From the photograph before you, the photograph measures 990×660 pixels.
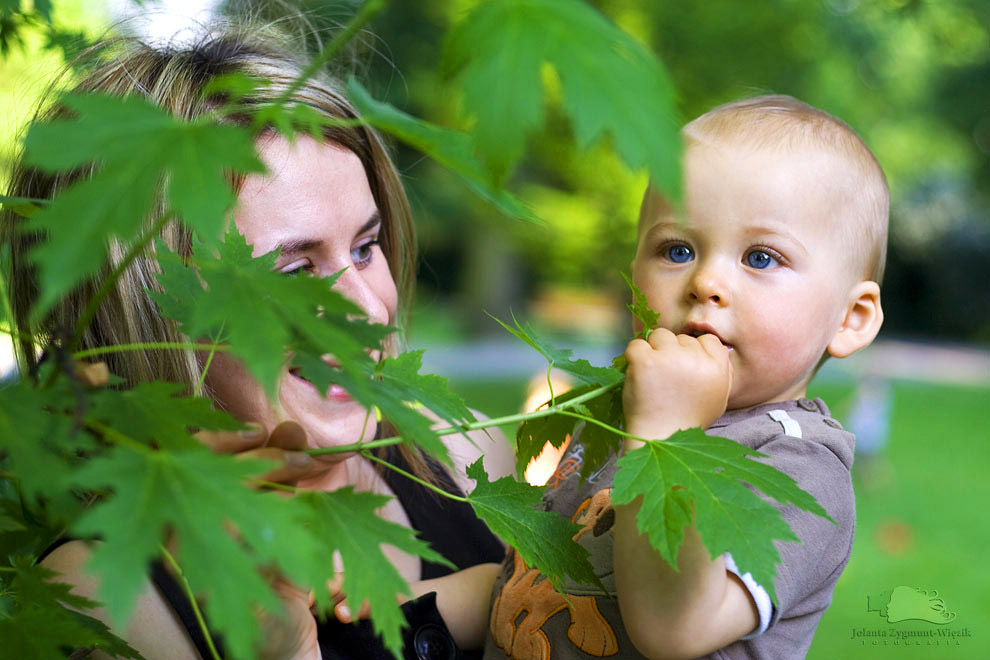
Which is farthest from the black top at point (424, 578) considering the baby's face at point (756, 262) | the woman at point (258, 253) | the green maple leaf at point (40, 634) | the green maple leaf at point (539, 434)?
the baby's face at point (756, 262)

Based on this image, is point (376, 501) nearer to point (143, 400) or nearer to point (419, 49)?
point (143, 400)

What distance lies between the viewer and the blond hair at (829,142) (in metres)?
1.80

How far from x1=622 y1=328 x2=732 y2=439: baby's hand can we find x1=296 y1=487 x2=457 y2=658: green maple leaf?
468mm

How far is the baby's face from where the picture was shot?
1729 millimetres

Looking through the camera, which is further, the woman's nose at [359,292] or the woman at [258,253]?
the woman's nose at [359,292]

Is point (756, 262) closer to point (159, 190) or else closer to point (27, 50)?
point (159, 190)

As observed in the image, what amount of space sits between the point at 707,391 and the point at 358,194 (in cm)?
91

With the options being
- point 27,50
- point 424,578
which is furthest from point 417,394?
point 27,50

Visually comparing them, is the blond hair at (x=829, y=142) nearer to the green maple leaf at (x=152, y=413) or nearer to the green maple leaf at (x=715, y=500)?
the green maple leaf at (x=715, y=500)

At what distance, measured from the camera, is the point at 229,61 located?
2205mm

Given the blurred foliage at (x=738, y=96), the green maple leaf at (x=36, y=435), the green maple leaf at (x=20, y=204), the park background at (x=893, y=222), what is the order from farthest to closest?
1. the blurred foliage at (x=738, y=96)
2. the park background at (x=893, y=222)
3. the green maple leaf at (x=20, y=204)
4. the green maple leaf at (x=36, y=435)

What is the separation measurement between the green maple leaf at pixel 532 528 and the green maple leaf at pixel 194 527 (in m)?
0.58

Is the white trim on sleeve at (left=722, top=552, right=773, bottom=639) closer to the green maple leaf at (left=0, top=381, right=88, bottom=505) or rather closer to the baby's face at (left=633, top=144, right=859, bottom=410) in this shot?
the baby's face at (left=633, top=144, right=859, bottom=410)

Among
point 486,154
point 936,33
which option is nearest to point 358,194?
point 486,154
